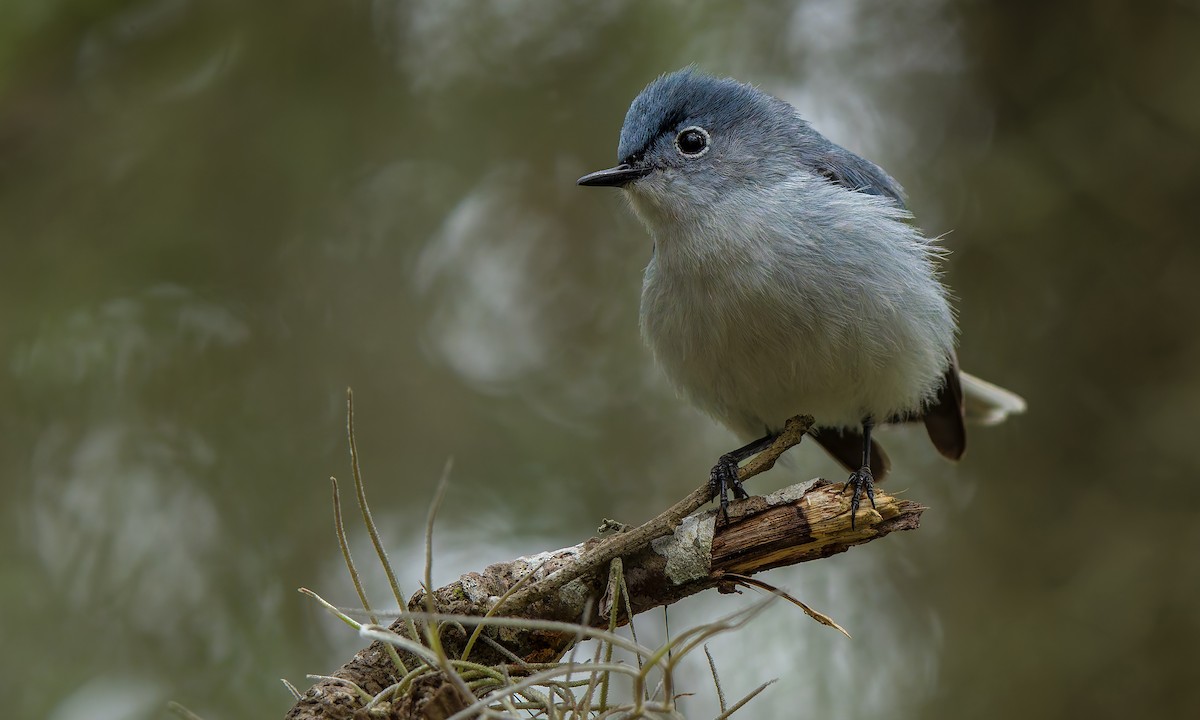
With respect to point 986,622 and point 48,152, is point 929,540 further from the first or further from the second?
point 48,152

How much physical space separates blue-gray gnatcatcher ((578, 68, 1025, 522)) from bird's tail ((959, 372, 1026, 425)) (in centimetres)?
46

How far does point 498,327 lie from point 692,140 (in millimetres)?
2008

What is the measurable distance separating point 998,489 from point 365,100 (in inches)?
157

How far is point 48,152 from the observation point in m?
4.94

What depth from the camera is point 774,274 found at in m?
3.96

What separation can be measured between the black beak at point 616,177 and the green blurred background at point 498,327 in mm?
651

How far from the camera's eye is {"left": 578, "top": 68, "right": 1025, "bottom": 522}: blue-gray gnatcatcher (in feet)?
13.0

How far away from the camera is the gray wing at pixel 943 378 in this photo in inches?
181

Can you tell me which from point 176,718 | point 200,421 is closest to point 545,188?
point 200,421

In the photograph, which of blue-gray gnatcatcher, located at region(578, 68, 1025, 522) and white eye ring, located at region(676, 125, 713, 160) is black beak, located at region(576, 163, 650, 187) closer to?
blue-gray gnatcatcher, located at region(578, 68, 1025, 522)

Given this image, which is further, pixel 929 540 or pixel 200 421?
pixel 929 540

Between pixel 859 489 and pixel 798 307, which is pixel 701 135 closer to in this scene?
pixel 798 307

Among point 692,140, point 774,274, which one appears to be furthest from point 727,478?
point 692,140

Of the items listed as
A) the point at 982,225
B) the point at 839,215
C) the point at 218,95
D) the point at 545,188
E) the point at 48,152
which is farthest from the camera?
the point at 545,188
